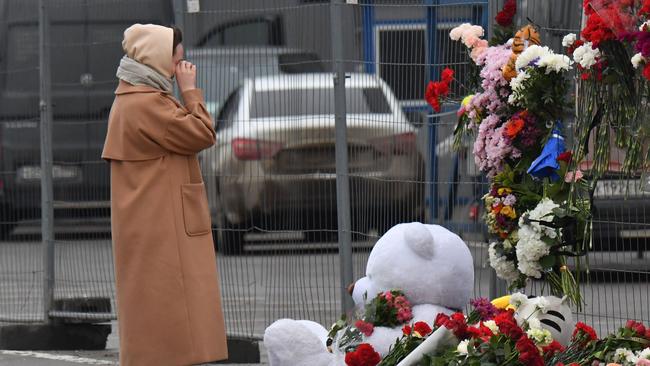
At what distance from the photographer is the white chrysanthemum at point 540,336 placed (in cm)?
529

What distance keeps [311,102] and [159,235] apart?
1627mm

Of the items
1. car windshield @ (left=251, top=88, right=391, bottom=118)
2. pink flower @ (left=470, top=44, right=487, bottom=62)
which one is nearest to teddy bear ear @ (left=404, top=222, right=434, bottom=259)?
pink flower @ (left=470, top=44, right=487, bottom=62)

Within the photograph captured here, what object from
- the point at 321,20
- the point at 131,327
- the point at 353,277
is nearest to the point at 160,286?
the point at 131,327

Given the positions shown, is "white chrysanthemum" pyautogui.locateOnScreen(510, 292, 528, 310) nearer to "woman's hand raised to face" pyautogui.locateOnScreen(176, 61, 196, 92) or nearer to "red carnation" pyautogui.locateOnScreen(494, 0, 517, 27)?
"red carnation" pyautogui.locateOnScreen(494, 0, 517, 27)

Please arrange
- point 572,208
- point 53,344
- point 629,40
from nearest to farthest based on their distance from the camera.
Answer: point 629,40
point 572,208
point 53,344

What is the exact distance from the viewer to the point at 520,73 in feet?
20.0

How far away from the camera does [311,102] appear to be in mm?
8289

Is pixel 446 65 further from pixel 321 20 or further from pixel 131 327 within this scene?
pixel 131 327

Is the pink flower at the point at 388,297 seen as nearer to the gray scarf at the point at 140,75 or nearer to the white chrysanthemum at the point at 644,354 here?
the white chrysanthemum at the point at 644,354

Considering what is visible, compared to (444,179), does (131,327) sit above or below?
below

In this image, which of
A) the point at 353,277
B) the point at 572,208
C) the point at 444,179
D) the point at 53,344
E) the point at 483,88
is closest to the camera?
the point at 572,208

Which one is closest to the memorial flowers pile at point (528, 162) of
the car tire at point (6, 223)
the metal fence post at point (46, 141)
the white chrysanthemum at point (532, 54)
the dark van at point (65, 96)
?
the white chrysanthemum at point (532, 54)

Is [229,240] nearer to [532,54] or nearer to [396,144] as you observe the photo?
[396,144]

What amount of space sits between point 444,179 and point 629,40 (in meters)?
3.11
